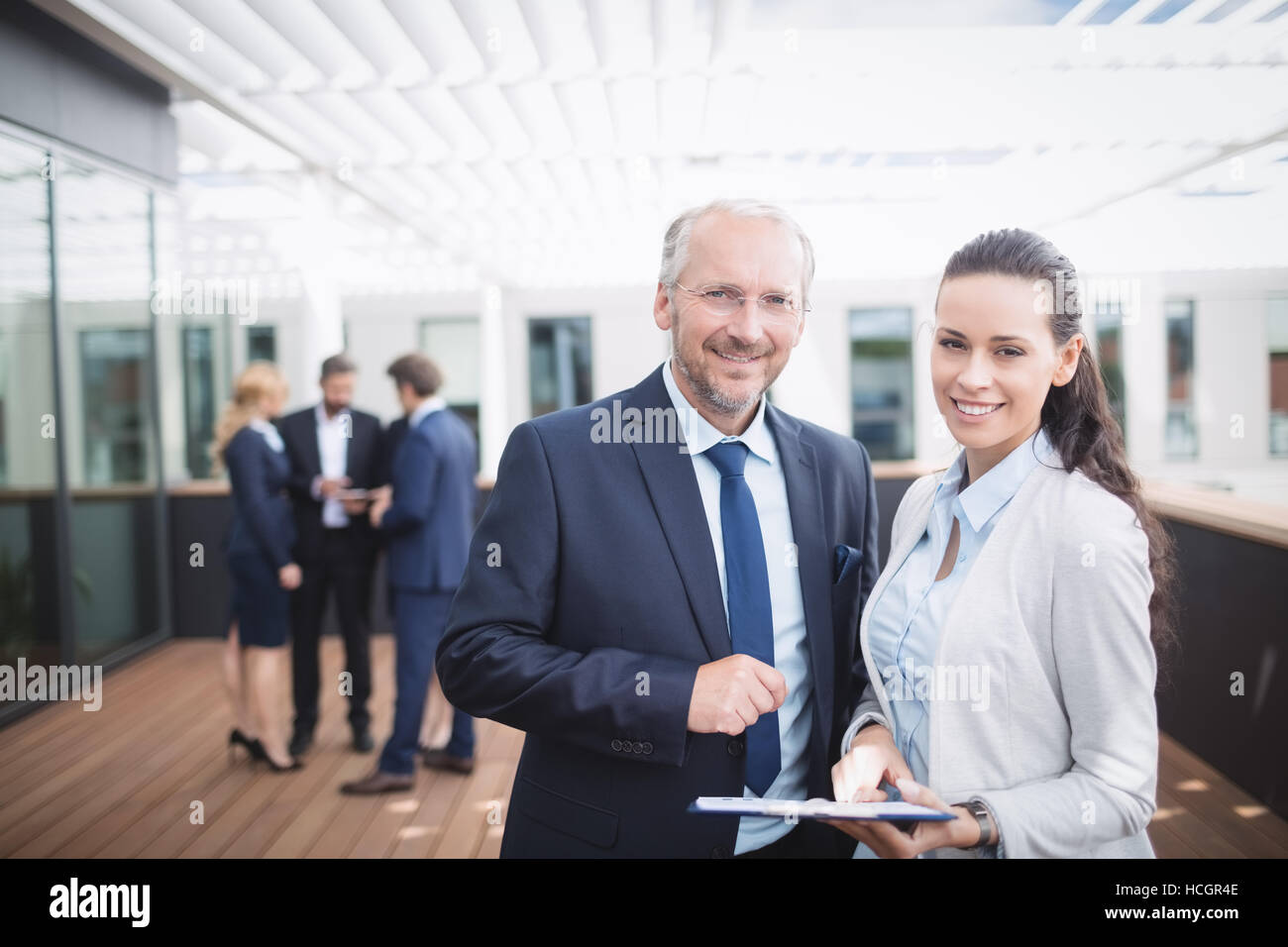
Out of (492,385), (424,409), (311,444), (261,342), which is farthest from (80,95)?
(261,342)

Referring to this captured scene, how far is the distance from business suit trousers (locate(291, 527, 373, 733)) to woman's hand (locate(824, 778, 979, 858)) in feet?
10.4

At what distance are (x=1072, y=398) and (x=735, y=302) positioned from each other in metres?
0.54

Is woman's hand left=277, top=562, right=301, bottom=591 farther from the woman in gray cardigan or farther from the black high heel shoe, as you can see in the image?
the woman in gray cardigan

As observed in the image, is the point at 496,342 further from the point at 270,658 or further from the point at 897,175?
the point at 270,658

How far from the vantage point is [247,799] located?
11.4 feet

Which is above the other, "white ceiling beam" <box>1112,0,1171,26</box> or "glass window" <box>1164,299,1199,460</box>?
"white ceiling beam" <box>1112,0,1171,26</box>

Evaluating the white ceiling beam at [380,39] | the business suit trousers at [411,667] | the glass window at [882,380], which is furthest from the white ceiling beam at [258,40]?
the glass window at [882,380]

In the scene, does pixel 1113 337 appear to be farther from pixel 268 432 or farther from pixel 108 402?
pixel 108 402

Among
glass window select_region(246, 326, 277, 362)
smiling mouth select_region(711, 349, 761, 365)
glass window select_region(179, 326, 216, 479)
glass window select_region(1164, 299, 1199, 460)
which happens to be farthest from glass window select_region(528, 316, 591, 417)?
smiling mouth select_region(711, 349, 761, 365)

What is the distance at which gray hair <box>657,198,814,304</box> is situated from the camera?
139cm

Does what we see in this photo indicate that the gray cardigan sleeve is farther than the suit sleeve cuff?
No

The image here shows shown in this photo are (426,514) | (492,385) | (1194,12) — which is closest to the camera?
(1194,12)

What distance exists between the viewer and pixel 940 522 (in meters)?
1.40

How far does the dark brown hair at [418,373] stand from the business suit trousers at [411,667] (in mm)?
865
